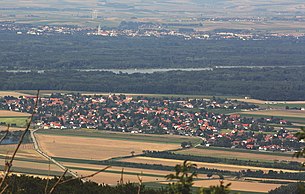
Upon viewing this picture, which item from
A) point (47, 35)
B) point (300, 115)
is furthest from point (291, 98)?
point (47, 35)

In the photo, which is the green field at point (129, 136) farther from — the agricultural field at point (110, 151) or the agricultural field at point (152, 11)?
the agricultural field at point (152, 11)

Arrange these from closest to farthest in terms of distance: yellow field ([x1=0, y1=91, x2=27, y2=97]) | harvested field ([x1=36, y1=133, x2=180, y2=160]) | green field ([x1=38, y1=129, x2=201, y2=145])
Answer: harvested field ([x1=36, y1=133, x2=180, y2=160])
green field ([x1=38, y1=129, x2=201, y2=145])
yellow field ([x1=0, y1=91, x2=27, y2=97])

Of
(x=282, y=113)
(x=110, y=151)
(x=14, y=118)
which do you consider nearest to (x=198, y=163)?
(x=110, y=151)

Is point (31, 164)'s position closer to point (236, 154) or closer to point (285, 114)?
point (236, 154)

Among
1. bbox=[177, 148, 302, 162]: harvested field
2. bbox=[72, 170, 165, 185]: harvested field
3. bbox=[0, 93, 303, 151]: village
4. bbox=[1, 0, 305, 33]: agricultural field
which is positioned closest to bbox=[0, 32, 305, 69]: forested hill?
bbox=[1, 0, 305, 33]: agricultural field

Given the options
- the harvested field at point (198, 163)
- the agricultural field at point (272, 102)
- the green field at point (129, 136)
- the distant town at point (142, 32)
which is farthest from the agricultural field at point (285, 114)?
the distant town at point (142, 32)

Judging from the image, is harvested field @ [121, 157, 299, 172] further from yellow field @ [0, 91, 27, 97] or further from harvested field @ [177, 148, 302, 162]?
yellow field @ [0, 91, 27, 97]

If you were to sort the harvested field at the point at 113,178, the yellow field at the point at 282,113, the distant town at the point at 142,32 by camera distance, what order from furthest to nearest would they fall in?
the distant town at the point at 142,32
the yellow field at the point at 282,113
the harvested field at the point at 113,178
